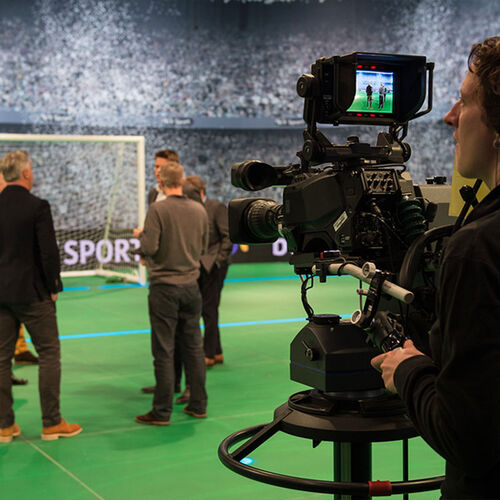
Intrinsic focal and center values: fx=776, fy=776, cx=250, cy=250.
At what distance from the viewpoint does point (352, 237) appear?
83.4 inches

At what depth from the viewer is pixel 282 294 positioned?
13172 millimetres

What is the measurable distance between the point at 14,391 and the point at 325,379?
5133 millimetres

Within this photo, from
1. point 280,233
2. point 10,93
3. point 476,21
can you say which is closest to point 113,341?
point 280,233

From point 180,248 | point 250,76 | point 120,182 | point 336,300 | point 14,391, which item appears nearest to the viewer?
point 180,248

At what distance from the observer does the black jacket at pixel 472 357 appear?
134 cm

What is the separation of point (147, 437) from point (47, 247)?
1477 millimetres

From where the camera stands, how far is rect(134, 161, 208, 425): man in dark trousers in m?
5.62

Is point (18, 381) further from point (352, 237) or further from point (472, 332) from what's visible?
point (472, 332)

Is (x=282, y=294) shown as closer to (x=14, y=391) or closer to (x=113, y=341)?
(x=113, y=341)

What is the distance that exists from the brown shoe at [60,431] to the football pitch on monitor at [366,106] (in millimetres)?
3821

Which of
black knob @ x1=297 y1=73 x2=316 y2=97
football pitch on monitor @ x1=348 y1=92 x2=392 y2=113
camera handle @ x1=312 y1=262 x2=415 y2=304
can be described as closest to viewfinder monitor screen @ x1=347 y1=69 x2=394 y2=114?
football pitch on monitor @ x1=348 y1=92 x2=392 y2=113

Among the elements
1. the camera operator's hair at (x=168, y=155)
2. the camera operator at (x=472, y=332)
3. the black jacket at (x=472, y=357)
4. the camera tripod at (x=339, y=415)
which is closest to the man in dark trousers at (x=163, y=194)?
the camera operator's hair at (x=168, y=155)

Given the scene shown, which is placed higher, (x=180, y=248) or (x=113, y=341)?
(x=180, y=248)

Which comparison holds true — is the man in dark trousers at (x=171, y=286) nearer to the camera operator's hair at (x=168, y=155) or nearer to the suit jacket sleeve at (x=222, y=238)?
the camera operator's hair at (x=168, y=155)
